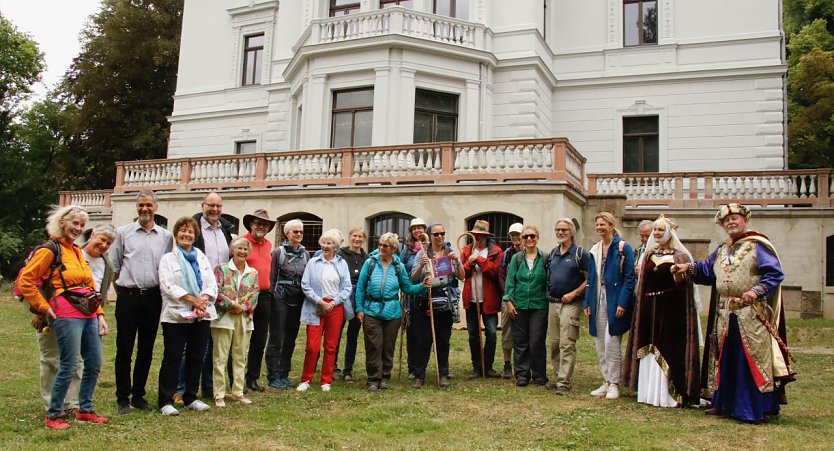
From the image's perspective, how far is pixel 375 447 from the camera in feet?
16.2

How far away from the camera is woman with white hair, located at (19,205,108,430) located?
5.16m

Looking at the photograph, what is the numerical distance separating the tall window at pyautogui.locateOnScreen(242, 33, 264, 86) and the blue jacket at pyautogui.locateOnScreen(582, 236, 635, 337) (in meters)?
20.1

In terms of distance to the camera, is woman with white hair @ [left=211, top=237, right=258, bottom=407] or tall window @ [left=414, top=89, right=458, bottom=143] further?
tall window @ [left=414, top=89, right=458, bottom=143]

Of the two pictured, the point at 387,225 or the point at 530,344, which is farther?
the point at 387,225

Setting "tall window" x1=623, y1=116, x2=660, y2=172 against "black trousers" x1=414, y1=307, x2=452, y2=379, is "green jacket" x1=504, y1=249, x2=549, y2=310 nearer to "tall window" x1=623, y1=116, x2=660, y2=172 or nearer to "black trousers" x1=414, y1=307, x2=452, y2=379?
"black trousers" x1=414, y1=307, x2=452, y2=379

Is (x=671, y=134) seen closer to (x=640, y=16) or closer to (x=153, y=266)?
(x=640, y=16)

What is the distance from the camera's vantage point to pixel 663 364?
6.57 m

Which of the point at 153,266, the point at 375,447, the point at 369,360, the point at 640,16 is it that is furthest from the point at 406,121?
the point at 375,447

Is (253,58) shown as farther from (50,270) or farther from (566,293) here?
(50,270)

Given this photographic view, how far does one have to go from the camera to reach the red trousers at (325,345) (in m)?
7.29

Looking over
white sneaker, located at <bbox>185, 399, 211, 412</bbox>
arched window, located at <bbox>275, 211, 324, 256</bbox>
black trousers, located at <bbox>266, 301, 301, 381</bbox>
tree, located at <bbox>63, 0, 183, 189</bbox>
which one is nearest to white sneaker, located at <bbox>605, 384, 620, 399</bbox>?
black trousers, located at <bbox>266, 301, 301, 381</bbox>

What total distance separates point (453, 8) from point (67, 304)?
16.1 meters

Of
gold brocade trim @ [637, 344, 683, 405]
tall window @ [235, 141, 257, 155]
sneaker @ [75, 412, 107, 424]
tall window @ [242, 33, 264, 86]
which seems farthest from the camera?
tall window @ [242, 33, 264, 86]

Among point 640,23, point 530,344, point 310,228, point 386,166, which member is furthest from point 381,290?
point 640,23
